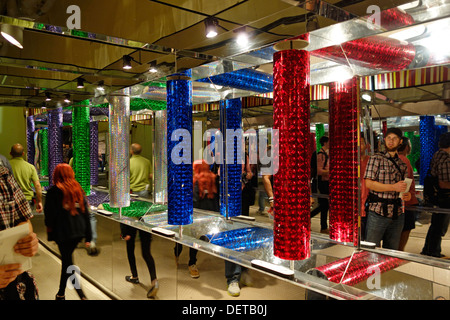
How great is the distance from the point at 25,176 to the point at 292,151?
1.43m

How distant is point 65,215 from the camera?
6.23 feet

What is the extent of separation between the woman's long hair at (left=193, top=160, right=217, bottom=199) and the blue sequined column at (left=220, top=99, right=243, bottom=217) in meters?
0.20

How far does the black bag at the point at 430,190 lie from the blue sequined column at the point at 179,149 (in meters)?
1.89

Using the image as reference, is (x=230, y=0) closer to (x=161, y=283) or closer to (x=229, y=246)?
(x=229, y=246)

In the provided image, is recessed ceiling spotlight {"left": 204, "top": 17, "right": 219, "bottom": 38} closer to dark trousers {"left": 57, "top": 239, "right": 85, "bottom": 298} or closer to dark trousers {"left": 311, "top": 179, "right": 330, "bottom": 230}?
dark trousers {"left": 57, "top": 239, "right": 85, "bottom": 298}

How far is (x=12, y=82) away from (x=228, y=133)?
70.9 inches

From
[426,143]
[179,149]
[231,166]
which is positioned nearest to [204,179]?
[231,166]

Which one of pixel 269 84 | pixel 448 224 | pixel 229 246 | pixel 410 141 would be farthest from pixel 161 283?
pixel 448 224

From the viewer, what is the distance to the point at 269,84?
8.01 feet

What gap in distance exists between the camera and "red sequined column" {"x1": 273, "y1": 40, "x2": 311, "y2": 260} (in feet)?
4.54

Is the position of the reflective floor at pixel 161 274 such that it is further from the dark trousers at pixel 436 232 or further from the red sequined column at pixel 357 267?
the red sequined column at pixel 357 267

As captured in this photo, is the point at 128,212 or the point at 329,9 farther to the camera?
the point at 128,212

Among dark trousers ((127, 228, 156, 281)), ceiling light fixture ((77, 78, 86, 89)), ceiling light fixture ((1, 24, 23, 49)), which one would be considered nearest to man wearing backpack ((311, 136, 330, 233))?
dark trousers ((127, 228, 156, 281))

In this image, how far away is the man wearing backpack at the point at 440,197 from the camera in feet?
7.73
